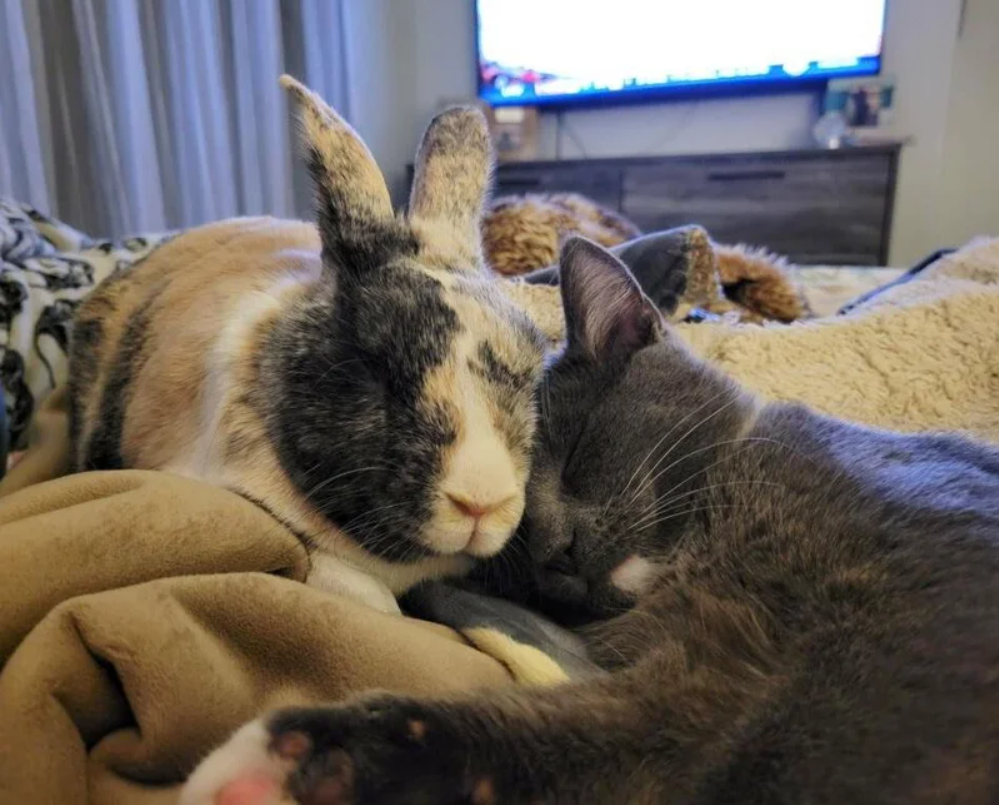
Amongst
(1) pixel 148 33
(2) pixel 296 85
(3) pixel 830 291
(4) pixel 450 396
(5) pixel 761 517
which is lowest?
(3) pixel 830 291

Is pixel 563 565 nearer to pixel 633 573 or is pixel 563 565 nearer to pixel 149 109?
pixel 633 573

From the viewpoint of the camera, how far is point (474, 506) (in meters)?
0.61

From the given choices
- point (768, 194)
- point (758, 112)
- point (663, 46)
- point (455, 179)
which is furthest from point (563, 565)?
point (758, 112)

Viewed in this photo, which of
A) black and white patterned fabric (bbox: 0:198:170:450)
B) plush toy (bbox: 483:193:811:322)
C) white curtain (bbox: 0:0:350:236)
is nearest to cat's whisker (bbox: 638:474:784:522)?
plush toy (bbox: 483:193:811:322)

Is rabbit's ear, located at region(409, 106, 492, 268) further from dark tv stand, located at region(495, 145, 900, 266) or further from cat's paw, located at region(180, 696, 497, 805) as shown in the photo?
dark tv stand, located at region(495, 145, 900, 266)

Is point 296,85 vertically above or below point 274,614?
above

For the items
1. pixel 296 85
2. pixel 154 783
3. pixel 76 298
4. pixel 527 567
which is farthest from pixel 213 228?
pixel 154 783

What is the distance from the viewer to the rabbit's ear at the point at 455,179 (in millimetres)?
792

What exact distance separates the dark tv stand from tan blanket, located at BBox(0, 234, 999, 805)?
11.4 ft

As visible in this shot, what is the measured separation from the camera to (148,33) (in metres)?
2.39

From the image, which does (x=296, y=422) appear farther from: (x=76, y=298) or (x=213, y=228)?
(x=76, y=298)

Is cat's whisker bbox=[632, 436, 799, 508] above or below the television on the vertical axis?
below

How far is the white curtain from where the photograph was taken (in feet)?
6.29

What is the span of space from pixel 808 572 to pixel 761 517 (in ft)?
0.26
